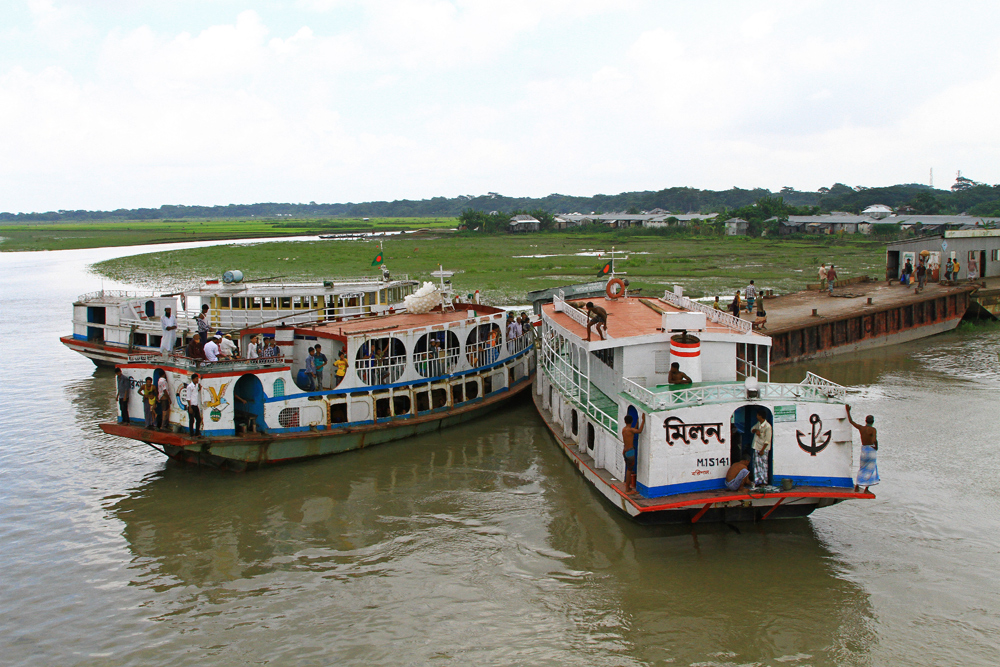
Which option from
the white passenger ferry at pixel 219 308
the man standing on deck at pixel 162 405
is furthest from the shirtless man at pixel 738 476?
the white passenger ferry at pixel 219 308

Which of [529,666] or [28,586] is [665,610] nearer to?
[529,666]

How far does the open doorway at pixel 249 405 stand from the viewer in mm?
16156

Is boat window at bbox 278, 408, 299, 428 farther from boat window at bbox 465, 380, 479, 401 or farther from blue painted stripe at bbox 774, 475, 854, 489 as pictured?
blue painted stripe at bbox 774, 475, 854, 489

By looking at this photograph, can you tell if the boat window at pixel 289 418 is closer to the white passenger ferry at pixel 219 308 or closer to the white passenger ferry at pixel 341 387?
the white passenger ferry at pixel 341 387

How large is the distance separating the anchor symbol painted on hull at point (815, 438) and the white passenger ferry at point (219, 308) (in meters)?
14.5

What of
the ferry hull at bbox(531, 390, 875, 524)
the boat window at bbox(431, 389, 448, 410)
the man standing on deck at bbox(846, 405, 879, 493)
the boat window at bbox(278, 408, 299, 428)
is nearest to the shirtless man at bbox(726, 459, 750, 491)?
the ferry hull at bbox(531, 390, 875, 524)

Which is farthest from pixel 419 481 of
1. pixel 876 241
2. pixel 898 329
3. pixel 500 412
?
pixel 876 241

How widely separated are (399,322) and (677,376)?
876cm

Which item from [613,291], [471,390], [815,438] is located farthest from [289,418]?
[815,438]

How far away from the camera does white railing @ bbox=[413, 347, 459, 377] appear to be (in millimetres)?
18672

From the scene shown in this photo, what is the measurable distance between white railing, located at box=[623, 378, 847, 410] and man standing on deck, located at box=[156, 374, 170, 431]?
394 inches

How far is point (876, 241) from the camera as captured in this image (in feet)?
249

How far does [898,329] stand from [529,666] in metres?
25.4

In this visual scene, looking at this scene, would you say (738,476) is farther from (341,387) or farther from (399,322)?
(399,322)
